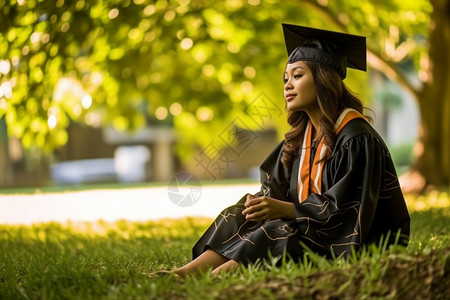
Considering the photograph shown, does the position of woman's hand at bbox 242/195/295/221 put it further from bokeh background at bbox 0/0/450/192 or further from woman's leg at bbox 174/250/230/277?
bokeh background at bbox 0/0/450/192

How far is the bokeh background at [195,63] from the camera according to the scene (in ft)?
22.9

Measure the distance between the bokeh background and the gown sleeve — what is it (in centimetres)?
334

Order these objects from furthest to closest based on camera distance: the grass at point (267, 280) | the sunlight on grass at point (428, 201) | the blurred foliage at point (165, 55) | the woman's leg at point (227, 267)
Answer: the sunlight on grass at point (428, 201)
the blurred foliage at point (165, 55)
the woman's leg at point (227, 267)
the grass at point (267, 280)

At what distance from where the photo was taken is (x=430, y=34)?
31.7 ft

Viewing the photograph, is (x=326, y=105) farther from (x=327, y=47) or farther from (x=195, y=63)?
(x=195, y=63)

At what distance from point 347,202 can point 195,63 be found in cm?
750

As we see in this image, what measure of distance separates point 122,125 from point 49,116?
12.2ft

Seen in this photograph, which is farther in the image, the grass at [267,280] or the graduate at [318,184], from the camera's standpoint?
the graduate at [318,184]

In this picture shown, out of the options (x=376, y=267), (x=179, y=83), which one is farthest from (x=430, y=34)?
(x=376, y=267)

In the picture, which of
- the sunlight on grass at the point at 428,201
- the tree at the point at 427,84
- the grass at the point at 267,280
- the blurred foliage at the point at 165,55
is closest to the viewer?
the grass at the point at 267,280

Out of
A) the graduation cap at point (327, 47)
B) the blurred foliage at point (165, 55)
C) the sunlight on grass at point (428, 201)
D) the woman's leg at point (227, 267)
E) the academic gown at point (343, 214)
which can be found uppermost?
the blurred foliage at point (165, 55)

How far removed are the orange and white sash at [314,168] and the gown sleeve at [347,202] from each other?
9cm

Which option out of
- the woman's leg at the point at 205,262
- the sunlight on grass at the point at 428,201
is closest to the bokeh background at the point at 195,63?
the sunlight on grass at the point at 428,201

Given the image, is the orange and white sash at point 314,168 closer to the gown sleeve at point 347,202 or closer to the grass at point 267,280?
the gown sleeve at point 347,202
